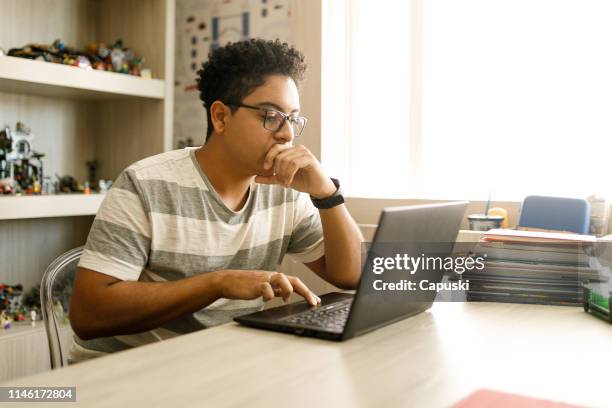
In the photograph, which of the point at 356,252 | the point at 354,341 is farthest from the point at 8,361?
the point at 354,341

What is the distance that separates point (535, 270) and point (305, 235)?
59 centimetres

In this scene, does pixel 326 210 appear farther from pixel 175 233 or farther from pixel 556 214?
pixel 556 214

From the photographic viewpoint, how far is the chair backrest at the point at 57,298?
4.56 ft

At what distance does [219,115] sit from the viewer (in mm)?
1616

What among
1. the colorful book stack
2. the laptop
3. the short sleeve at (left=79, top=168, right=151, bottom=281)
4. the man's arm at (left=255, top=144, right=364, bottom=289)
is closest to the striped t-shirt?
the short sleeve at (left=79, top=168, right=151, bottom=281)

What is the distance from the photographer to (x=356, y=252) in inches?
64.8

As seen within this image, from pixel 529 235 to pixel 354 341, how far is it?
2.05 feet

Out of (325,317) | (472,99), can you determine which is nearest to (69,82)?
(472,99)

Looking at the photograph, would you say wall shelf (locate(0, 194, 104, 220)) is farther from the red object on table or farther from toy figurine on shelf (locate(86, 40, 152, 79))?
the red object on table

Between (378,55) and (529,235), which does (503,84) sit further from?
(529,235)

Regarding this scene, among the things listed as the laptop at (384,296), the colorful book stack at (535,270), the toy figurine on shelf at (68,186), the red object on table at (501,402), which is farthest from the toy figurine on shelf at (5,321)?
the red object on table at (501,402)

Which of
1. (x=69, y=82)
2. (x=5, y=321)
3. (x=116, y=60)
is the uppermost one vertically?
(x=116, y=60)

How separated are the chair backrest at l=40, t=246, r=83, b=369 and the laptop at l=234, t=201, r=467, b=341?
1.59ft

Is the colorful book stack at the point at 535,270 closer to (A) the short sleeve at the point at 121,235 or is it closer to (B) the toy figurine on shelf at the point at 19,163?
(A) the short sleeve at the point at 121,235
